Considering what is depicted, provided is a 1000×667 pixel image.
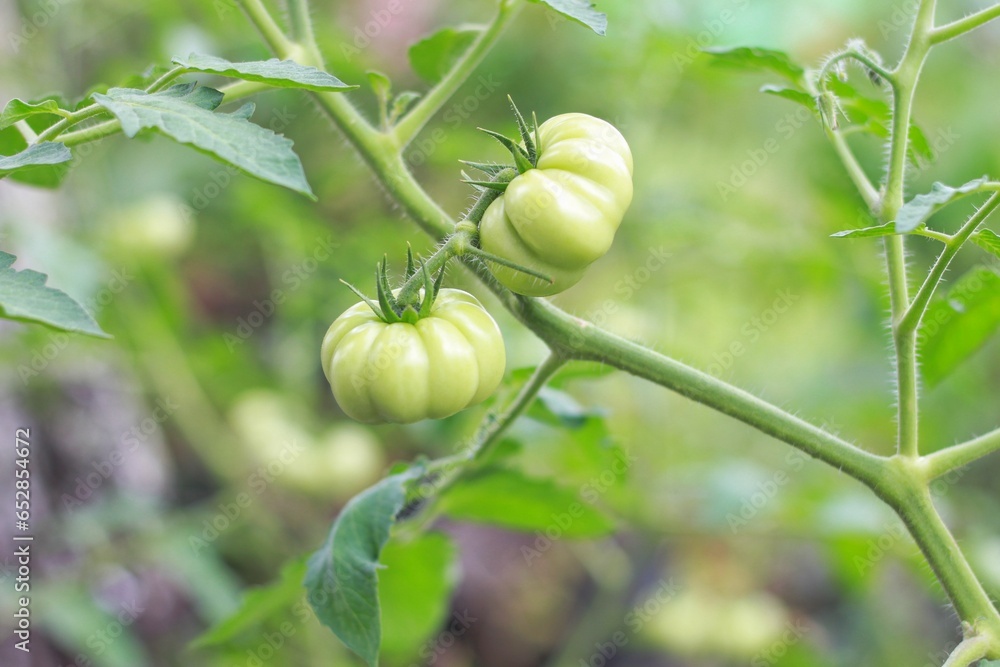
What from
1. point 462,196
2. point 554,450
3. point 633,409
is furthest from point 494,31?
point 462,196

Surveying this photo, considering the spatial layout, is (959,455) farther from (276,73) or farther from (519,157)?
(276,73)

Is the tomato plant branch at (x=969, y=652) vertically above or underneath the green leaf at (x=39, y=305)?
underneath

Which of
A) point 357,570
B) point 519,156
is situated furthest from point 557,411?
point 519,156

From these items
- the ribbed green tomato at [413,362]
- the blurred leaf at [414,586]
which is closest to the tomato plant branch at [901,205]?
the ribbed green tomato at [413,362]

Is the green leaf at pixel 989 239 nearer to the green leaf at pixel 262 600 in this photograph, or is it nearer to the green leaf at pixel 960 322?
the green leaf at pixel 960 322

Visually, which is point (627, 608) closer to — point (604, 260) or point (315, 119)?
point (604, 260)

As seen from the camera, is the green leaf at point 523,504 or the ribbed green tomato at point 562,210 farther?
the green leaf at point 523,504

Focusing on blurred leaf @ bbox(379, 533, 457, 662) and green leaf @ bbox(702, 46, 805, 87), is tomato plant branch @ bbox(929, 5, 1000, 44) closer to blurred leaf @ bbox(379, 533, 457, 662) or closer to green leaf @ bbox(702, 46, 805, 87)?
green leaf @ bbox(702, 46, 805, 87)
